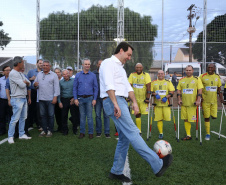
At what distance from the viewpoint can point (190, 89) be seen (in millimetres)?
6520

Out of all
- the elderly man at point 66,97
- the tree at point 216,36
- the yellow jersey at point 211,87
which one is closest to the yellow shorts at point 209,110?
the yellow jersey at point 211,87

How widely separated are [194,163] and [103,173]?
5.92 ft

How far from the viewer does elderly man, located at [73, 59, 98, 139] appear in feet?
21.9

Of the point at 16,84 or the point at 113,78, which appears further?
the point at 16,84

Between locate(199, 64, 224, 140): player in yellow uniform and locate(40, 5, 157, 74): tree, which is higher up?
locate(40, 5, 157, 74): tree

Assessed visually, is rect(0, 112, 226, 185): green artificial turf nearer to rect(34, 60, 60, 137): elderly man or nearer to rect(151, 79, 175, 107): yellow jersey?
rect(34, 60, 60, 137): elderly man

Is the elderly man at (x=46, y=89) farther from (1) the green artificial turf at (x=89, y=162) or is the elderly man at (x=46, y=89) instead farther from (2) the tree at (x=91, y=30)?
(2) the tree at (x=91, y=30)

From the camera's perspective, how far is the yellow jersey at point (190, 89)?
6.47 metres

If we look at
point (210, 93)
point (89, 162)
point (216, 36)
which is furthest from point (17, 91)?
point (216, 36)

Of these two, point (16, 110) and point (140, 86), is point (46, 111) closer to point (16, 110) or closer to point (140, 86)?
point (16, 110)

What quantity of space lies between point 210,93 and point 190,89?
0.72m

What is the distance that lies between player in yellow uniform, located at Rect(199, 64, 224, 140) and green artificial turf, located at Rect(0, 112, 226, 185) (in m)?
0.76

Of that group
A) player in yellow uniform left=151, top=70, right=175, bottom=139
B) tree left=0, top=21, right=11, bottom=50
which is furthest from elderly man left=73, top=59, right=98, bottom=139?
tree left=0, top=21, right=11, bottom=50

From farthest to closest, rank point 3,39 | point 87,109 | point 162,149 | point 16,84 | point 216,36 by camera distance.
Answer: point 216,36 → point 3,39 → point 87,109 → point 16,84 → point 162,149
